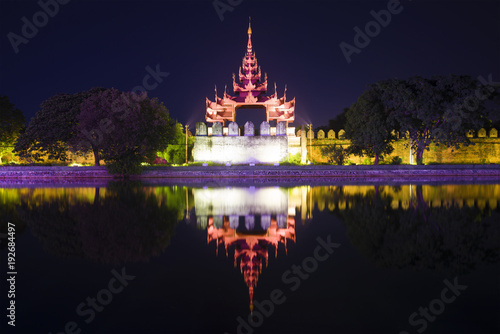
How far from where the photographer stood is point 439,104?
23.8 metres

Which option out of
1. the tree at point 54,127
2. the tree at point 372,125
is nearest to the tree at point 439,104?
the tree at point 372,125

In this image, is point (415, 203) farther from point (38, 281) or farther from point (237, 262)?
point (38, 281)

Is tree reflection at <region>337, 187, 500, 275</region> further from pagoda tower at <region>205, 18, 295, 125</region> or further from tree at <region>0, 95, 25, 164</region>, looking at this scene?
tree at <region>0, 95, 25, 164</region>

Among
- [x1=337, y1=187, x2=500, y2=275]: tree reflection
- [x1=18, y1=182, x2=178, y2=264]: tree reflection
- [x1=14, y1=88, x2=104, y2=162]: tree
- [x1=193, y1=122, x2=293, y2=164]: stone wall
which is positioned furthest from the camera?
[x1=193, y1=122, x2=293, y2=164]: stone wall

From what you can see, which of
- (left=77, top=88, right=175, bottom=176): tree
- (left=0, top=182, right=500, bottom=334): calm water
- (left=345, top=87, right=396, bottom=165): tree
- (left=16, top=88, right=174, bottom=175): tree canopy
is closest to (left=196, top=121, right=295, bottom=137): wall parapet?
(left=16, top=88, right=174, bottom=175): tree canopy

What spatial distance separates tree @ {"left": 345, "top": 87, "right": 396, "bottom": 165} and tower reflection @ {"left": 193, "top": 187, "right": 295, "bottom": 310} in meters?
14.2

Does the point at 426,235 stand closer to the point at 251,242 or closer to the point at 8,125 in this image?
the point at 251,242

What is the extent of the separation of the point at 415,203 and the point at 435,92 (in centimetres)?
1532

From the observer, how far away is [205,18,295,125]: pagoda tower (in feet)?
101

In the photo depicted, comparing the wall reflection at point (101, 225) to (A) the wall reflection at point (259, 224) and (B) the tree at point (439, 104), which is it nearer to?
(A) the wall reflection at point (259, 224)

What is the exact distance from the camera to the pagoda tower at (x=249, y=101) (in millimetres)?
30781

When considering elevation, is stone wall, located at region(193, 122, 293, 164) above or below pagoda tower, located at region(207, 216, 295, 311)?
above

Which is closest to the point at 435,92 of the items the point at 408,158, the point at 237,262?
the point at 408,158

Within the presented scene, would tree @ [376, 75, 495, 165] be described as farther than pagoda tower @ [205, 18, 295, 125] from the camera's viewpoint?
No
